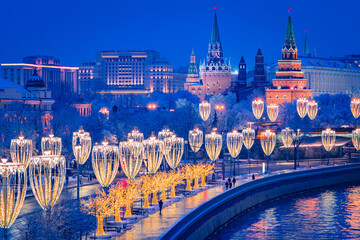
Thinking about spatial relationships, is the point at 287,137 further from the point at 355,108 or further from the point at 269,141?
the point at 355,108

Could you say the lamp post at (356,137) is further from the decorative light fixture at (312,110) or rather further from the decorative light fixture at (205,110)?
the decorative light fixture at (205,110)

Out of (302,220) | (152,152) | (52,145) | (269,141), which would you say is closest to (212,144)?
(152,152)

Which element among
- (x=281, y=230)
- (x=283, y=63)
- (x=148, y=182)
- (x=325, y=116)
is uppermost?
(x=283, y=63)

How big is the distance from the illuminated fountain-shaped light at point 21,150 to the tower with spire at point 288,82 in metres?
93.5

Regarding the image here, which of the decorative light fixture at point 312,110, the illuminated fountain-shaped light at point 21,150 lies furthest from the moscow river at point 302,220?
the decorative light fixture at point 312,110

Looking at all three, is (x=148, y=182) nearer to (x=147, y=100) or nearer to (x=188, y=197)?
(x=188, y=197)

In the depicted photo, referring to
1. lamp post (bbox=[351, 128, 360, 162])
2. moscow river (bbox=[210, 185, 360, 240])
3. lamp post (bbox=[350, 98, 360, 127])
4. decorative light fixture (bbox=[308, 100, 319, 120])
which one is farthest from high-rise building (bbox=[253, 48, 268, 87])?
moscow river (bbox=[210, 185, 360, 240])

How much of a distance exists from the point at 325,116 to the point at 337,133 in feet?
73.5

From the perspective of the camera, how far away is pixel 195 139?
74625 millimetres

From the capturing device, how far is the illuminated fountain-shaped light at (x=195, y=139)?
235 ft

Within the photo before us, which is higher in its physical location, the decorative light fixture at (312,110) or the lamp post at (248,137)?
the decorative light fixture at (312,110)

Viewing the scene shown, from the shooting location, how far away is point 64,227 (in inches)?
1353

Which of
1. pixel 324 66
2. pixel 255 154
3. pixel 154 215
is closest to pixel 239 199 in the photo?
pixel 154 215

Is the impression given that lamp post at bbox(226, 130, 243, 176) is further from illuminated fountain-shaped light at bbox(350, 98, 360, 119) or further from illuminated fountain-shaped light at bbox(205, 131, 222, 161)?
illuminated fountain-shaped light at bbox(350, 98, 360, 119)
